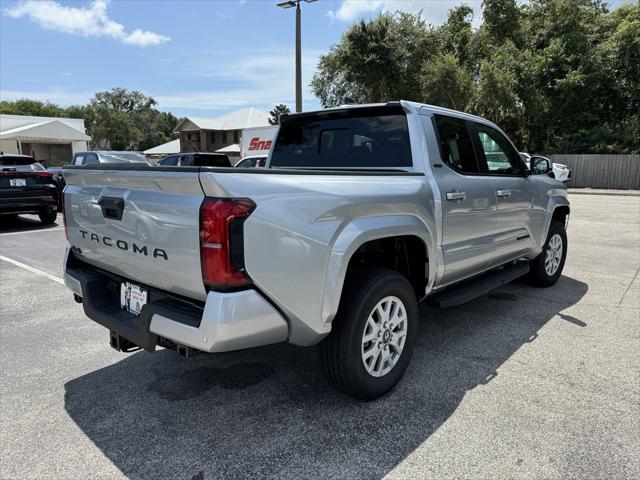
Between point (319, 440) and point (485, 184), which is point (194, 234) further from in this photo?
point (485, 184)

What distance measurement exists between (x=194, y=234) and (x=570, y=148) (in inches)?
1078

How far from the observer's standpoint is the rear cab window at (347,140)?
359 centimetres

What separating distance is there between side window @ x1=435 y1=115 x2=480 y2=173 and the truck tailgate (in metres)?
2.12

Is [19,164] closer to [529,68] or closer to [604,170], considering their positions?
[529,68]

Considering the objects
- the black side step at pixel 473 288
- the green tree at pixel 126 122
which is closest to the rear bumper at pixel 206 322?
the black side step at pixel 473 288

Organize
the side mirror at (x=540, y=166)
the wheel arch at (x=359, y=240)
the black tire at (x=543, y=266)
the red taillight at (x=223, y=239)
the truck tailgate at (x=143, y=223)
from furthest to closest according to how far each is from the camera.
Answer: the black tire at (x=543, y=266) → the side mirror at (x=540, y=166) → the wheel arch at (x=359, y=240) → the truck tailgate at (x=143, y=223) → the red taillight at (x=223, y=239)

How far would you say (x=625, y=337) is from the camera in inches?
161

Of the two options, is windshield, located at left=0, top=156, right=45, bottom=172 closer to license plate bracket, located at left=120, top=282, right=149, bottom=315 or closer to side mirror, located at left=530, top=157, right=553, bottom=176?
license plate bracket, located at left=120, top=282, right=149, bottom=315

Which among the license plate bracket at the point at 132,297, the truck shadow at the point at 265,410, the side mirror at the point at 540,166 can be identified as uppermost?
the side mirror at the point at 540,166

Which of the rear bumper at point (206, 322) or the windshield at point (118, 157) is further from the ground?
the windshield at point (118, 157)

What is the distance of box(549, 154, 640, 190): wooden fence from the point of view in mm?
23031

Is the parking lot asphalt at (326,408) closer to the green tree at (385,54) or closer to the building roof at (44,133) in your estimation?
the green tree at (385,54)

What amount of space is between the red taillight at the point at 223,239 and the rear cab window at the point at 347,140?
1.66m

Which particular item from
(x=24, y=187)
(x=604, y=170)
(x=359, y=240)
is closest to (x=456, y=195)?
(x=359, y=240)
